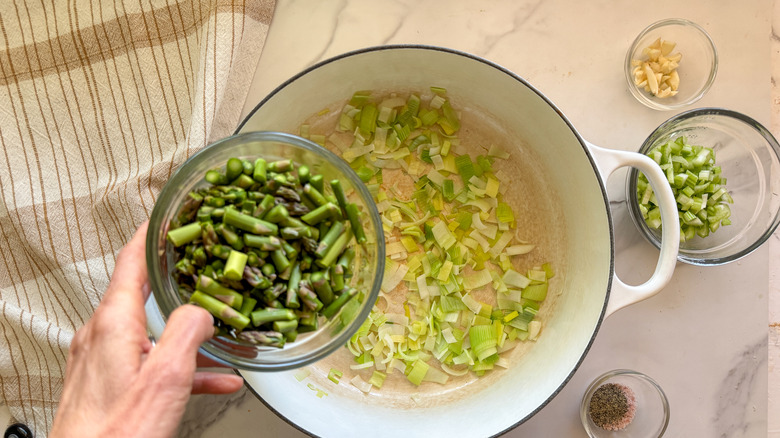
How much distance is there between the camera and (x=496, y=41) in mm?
1379

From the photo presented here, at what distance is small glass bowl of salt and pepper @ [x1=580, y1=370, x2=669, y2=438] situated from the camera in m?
1.37

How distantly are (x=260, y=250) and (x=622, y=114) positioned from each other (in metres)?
0.94

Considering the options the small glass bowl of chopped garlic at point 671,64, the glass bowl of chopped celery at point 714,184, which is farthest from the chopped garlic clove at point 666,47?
the glass bowl of chopped celery at point 714,184

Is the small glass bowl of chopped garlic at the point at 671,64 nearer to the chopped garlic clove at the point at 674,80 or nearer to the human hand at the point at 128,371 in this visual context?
the chopped garlic clove at the point at 674,80

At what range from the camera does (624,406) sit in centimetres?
139

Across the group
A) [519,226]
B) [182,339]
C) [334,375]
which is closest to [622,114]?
[519,226]

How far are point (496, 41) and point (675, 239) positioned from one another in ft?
1.95

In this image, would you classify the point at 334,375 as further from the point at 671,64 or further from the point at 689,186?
the point at 671,64

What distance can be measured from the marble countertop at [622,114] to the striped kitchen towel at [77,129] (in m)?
0.16

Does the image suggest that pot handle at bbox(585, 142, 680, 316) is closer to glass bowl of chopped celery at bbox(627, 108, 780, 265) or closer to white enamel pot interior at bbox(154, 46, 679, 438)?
white enamel pot interior at bbox(154, 46, 679, 438)

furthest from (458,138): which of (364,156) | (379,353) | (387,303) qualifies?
(379,353)

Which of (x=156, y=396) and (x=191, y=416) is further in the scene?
(x=191, y=416)

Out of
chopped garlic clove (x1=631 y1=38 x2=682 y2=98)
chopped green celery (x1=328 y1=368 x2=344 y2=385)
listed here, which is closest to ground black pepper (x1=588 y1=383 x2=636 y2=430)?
chopped green celery (x1=328 y1=368 x2=344 y2=385)

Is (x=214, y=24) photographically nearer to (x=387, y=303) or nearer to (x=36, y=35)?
(x=36, y=35)
